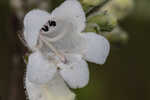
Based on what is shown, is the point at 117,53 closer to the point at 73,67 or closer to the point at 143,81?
the point at 143,81

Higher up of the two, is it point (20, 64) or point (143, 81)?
point (20, 64)

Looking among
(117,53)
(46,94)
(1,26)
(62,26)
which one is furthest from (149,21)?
(46,94)

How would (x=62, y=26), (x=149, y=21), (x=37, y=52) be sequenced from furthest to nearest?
(x=149, y=21), (x=62, y=26), (x=37, y=52)

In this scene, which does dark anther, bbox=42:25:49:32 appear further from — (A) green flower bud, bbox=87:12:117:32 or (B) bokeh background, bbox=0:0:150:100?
(B) bokeh background, bbox=0:0:150:100

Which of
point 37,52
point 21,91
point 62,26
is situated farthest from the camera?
point 21,91

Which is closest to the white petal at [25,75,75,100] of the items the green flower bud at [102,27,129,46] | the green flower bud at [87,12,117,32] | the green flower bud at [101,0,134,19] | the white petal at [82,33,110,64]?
the white petal at [82,33,110,64]

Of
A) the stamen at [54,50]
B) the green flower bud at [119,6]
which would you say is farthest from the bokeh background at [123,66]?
the stamen at [54,50]

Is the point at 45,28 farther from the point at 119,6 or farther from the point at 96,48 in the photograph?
the point at 119,6
